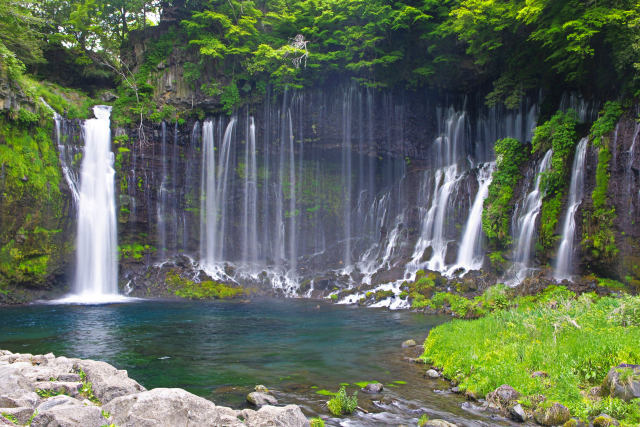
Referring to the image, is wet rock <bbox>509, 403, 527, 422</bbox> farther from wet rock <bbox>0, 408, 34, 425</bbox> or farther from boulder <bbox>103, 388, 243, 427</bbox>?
wet rock <bbox>0, 408, 34, 425</bbox>

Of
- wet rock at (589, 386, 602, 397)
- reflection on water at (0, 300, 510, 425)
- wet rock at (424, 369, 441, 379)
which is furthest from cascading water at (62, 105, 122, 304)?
wet rock at (589, 386, 602, 397)

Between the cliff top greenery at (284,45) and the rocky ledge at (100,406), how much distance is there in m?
21.2

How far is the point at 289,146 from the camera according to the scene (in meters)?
31.1

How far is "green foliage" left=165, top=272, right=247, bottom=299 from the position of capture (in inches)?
1001

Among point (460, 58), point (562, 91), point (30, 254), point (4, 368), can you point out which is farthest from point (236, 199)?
point (4, 368)

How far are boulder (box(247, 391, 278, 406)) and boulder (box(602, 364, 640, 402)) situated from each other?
494cm

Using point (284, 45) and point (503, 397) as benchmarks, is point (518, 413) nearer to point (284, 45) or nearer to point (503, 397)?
point (503, 397)

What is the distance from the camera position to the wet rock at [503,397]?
6.98 meters

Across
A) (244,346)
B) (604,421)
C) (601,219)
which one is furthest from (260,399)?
(601,219)

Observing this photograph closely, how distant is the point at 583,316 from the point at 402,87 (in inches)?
923

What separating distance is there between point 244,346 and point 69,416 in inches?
305

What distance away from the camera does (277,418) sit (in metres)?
5.43

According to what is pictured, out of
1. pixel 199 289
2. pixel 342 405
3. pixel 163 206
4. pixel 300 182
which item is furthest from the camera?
pixel 300 182

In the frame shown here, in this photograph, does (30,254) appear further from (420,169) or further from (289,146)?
(420,169)
